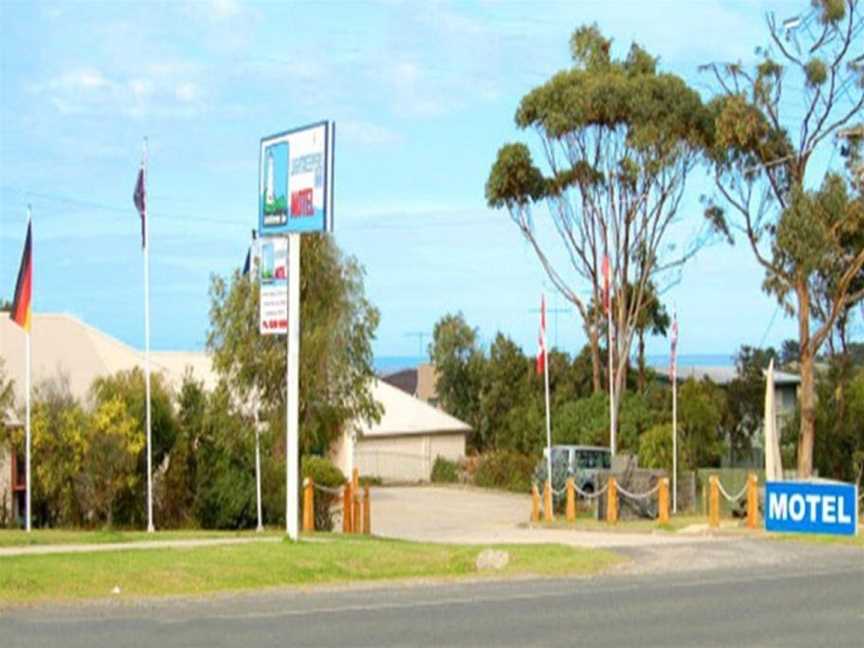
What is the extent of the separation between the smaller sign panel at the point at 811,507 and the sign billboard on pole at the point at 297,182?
33.9 feet

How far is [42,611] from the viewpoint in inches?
666

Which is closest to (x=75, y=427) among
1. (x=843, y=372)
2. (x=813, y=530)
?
(x=813, y=530)

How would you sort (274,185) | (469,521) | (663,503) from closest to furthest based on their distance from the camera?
1. (274,185)
2. (663,503)
3. (469,521)

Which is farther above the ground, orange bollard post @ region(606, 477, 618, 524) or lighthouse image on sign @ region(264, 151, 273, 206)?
lighthouse image on sign @ region(264, 151, 273, 206)

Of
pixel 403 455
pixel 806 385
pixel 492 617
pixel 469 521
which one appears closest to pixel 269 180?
pixel 492 617

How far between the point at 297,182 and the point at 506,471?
3442cm

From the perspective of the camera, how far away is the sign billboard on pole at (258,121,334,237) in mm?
22953

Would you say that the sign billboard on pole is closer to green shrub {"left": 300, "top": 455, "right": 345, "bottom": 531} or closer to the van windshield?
green shrub {"left": 300, "top": 455, "right": 345, "bottom": 531}

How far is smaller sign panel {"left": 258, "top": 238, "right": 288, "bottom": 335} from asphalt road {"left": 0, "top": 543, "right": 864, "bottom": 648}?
20.1 ft

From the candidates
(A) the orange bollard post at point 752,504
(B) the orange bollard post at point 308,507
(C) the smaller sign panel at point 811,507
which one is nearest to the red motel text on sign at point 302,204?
(B) the orange bollard post at point 308,507

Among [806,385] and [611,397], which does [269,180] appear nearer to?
[806,385]

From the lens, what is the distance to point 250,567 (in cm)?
1989

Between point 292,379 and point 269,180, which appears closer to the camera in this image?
point 292,379

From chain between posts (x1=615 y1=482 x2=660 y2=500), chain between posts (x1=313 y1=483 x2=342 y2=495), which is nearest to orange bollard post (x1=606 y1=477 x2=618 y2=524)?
chain between posts (x1=615 y1=482 x2=660 y2=500)
